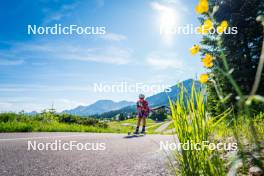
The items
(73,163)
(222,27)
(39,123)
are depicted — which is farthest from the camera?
(39,123)

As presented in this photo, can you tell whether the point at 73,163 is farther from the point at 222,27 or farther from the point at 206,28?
the point at 222,27

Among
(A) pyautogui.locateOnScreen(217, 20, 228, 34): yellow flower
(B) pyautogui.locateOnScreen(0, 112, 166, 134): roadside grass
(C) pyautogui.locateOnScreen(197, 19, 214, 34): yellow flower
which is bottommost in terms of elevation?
(B) pyautogui.locateOnScreen(0, 112, 166, 134): roadside grass

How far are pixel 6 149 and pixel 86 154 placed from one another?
63.2 inches

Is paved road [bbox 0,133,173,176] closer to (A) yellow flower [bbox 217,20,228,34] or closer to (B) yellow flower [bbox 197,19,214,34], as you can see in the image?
(B) yellow flower [bbox 197,19,214,34]

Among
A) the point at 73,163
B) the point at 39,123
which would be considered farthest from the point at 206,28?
the point at 39,123

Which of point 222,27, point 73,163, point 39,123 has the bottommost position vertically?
point 73,163

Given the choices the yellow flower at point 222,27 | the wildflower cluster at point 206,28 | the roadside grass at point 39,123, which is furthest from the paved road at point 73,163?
the roadside grass at point 39,123

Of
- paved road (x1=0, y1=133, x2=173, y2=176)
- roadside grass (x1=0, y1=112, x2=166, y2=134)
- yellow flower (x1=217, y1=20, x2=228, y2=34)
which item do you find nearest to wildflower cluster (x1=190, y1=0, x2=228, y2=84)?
yellow flower (x1=217, y1=20, x2=228, y2=34)

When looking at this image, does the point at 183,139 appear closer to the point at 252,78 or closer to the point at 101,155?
the point at 101,155

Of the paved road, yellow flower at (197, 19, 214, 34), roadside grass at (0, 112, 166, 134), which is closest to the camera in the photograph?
yellow flower at (197, 19, 214, 34)

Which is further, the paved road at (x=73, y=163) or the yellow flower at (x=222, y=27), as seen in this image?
the paved road at (x=73, y=163)

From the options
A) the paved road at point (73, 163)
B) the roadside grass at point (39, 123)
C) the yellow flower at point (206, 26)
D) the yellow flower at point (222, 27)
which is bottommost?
the paved road at point (73, 163)

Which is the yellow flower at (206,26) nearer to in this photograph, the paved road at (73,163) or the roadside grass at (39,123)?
the paved road at (73,163)

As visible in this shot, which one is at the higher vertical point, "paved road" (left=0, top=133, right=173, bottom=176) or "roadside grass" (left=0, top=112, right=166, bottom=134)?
"roadside grass" (left=0, top=112, right=166, bottom=134)
